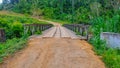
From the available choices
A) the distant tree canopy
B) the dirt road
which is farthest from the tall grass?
the distant tree canopy

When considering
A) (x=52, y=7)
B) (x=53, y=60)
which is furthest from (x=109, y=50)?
(x=52, y=7)

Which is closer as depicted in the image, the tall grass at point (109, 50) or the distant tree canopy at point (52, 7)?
the tall grass at point (109, 50)

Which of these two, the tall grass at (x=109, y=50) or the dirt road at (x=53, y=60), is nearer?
the dirt road at (x=53, y=60)

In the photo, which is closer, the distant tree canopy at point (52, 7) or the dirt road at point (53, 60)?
the dirt road at point (53, 60)

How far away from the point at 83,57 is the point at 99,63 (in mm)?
1483

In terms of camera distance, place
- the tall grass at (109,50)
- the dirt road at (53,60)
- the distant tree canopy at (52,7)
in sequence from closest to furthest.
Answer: the dirt road at (53,60), the tall grass at (109,50), the distant tree canopy at (52,7)

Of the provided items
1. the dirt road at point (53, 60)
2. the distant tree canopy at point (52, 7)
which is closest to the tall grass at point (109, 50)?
the dirt road at point (53, 60)

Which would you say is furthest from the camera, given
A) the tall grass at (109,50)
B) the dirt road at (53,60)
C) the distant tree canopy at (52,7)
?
the distant tree canopy at (52,7)

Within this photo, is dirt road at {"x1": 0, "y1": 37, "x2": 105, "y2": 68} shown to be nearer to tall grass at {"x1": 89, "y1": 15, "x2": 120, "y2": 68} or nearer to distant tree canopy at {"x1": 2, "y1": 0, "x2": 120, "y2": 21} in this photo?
tall grass at {"x1": 89, "y1": 15, "x2": 120, "y2": 68}

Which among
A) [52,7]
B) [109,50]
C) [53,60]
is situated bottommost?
[109,50]

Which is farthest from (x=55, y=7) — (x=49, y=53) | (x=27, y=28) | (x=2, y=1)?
(x=49, y=53)

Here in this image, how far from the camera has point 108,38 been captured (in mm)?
19031

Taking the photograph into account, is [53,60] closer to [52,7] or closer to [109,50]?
[109,50]

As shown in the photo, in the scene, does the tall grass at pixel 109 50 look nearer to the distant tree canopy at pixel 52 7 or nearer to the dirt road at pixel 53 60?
the dirt road at pixel 53 60
